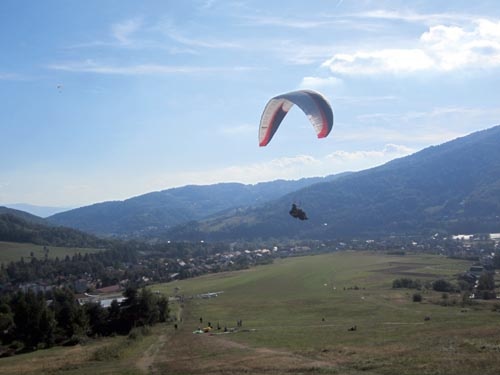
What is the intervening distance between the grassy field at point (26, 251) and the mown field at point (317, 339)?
83705 millimetres

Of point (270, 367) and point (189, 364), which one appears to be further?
point (189, 364)

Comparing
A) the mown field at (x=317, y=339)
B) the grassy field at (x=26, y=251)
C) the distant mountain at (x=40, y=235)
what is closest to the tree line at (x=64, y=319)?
the mown field at (x=317, y=339)

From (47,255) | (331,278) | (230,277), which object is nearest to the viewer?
(331,278)

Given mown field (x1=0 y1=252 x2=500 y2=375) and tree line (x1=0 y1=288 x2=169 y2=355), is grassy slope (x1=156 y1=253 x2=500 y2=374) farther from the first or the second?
tree line (x1=0 y1=288 x2=169 y2=355)

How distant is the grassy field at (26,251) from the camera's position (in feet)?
454

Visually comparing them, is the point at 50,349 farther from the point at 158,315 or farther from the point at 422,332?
the point at 422,332

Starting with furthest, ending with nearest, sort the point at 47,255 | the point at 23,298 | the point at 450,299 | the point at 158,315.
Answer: the point at 47,255
the point at 450,299
the point at 158,315
the point at 23,298

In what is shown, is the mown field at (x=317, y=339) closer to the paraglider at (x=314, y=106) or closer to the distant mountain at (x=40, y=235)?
the paraglider at (x=314, y=106)

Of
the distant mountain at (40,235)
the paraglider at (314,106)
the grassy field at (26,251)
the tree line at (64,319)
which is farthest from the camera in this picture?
the distant mountain at (40,235)

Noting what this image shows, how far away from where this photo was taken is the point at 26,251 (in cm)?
14912

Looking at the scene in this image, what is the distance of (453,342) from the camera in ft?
89.5

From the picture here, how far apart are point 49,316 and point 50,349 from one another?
8.71 feet

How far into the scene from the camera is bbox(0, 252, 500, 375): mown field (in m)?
23.9

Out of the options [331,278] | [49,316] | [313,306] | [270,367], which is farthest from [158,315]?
[331,278]
